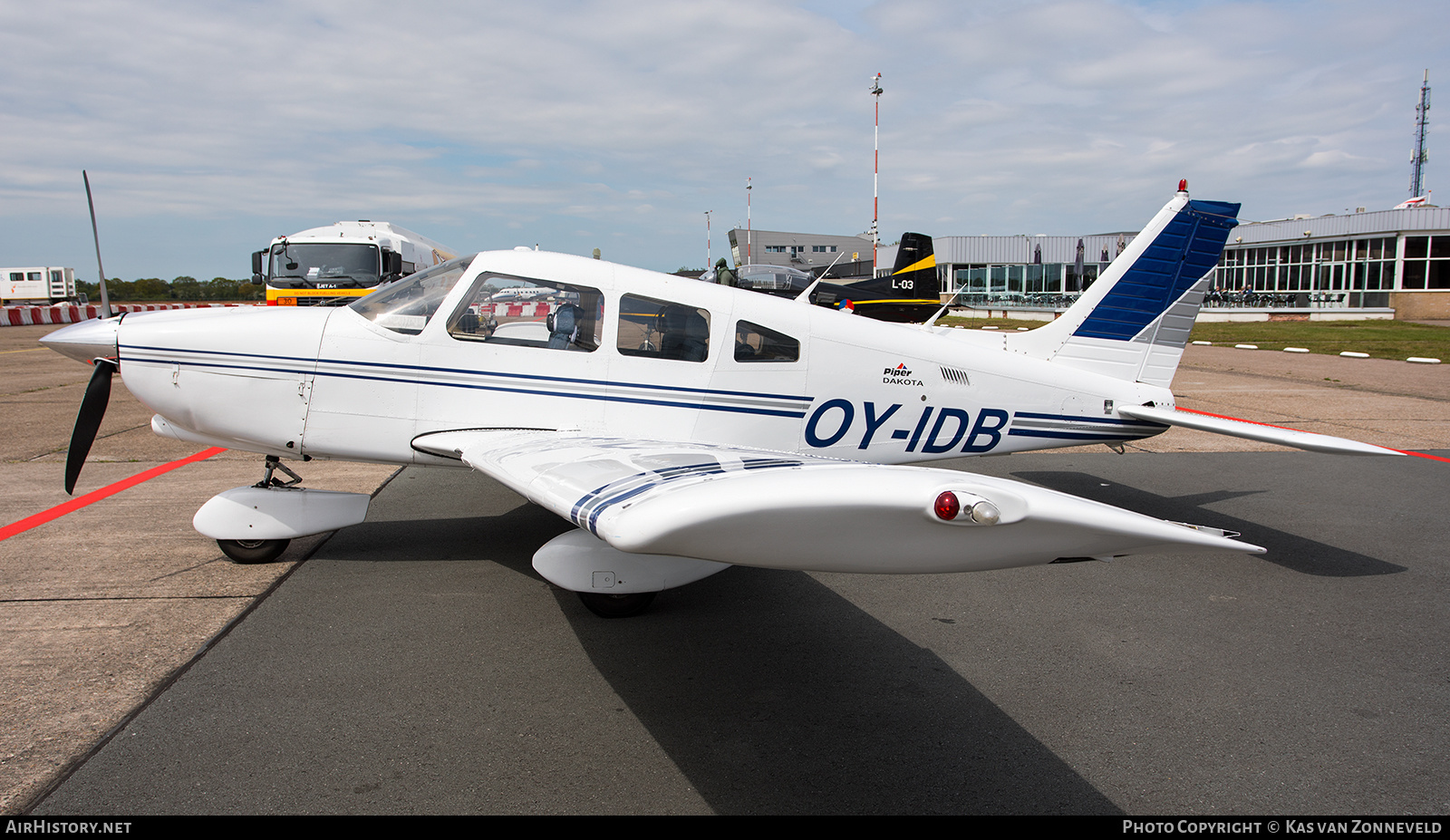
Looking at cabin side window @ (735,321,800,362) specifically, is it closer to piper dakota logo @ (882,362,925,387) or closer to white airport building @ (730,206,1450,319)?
piper dakota logo @ (882,362,925,387)

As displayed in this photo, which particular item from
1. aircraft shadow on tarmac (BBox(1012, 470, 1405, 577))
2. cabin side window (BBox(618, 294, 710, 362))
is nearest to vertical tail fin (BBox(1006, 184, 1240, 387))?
aircraft shadow on tarmac (BBox(1012, 470, 1405, 577))

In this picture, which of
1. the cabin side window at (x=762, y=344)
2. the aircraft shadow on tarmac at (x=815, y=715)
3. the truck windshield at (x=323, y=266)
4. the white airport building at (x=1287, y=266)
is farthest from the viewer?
the white airport building at (x=1287, y=266)

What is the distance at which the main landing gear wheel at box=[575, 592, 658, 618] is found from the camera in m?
4.16

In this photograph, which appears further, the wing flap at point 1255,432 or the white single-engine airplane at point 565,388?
the white single-engine airplane at point 565,388

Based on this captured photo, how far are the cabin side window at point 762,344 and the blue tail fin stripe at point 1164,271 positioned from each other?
243 cm

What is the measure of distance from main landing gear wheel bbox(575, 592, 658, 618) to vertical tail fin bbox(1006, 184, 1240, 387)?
3.53 m

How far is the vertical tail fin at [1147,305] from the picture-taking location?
5.97 m

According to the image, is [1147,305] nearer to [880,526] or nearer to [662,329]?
[662,329]

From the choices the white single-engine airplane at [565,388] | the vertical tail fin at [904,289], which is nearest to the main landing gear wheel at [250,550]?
the white single-engine airplane at [565,388]

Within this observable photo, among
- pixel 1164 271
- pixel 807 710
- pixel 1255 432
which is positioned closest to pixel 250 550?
pixel 807 710

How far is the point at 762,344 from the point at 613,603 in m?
1.86

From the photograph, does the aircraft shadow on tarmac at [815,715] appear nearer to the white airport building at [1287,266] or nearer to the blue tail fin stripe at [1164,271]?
the blue tail fin stripe at [1164,271]

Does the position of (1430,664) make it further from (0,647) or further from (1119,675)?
(0,647)

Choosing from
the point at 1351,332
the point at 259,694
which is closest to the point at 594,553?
the point at 259,694
